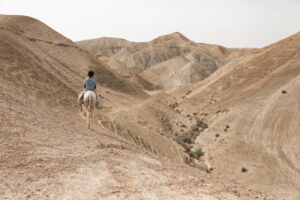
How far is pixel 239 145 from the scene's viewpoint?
119 feet

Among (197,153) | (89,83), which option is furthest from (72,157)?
(197,153)

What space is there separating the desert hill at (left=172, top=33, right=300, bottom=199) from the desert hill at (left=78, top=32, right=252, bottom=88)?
55814mm

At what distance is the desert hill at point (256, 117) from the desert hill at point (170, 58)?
55.8m

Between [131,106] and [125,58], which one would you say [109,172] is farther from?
[125,58]

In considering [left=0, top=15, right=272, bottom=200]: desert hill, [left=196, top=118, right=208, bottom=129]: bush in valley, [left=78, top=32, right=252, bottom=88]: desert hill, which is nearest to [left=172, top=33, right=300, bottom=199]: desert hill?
[left=196, top=118, right=208, bottom=129]: bush in valley

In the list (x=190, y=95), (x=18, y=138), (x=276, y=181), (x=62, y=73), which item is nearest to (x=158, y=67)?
(x=190, y=95)

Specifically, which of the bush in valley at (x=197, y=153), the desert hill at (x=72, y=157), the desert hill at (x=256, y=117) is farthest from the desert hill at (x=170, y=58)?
the desert hill at (x=72, y=157)

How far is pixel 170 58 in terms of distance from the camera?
17162cm

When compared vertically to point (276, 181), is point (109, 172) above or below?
above

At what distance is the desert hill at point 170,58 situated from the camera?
414 ft

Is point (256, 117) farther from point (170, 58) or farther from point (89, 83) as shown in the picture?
point (170, 58)

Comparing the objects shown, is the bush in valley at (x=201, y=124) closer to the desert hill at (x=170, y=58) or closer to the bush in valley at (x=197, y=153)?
the bush in valley at (x=197, y=153)

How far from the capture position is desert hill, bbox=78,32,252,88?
126 metres

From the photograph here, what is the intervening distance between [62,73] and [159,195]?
26598 mm
